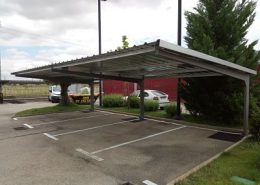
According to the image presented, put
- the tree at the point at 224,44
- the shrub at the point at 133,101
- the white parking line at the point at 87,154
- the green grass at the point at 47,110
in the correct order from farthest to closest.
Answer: the shrub at the point at 133,101, the green grass at the point at 47,110, the tree at the point at 224,44, the white parking line at the point at 87,154

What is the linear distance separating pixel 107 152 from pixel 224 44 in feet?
21.7

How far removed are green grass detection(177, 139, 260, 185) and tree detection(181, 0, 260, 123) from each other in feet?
11.1

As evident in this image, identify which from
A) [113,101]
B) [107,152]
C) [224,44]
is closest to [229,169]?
[107,152]

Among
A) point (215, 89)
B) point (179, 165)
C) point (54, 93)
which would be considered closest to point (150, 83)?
point (54, 93)

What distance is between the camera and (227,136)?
7699 mm

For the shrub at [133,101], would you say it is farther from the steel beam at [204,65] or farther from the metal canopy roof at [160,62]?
the steel beam at [204,65]

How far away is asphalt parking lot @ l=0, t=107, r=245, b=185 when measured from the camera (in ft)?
15.4

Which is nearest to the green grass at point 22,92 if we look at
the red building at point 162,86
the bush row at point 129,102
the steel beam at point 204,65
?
the red building at point 162,86

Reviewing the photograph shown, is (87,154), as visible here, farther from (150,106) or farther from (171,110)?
(150,106)

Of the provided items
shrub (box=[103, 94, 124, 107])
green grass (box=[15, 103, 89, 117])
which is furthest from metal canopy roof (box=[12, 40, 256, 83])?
shrub (box=[103, 94, 124, 107])

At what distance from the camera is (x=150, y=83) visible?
2202 cm

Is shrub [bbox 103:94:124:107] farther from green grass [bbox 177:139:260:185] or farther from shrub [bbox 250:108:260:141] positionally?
green grass [bbox 177:139:260:185]

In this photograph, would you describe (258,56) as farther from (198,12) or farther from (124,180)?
(124,180)

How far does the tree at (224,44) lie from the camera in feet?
30.1
